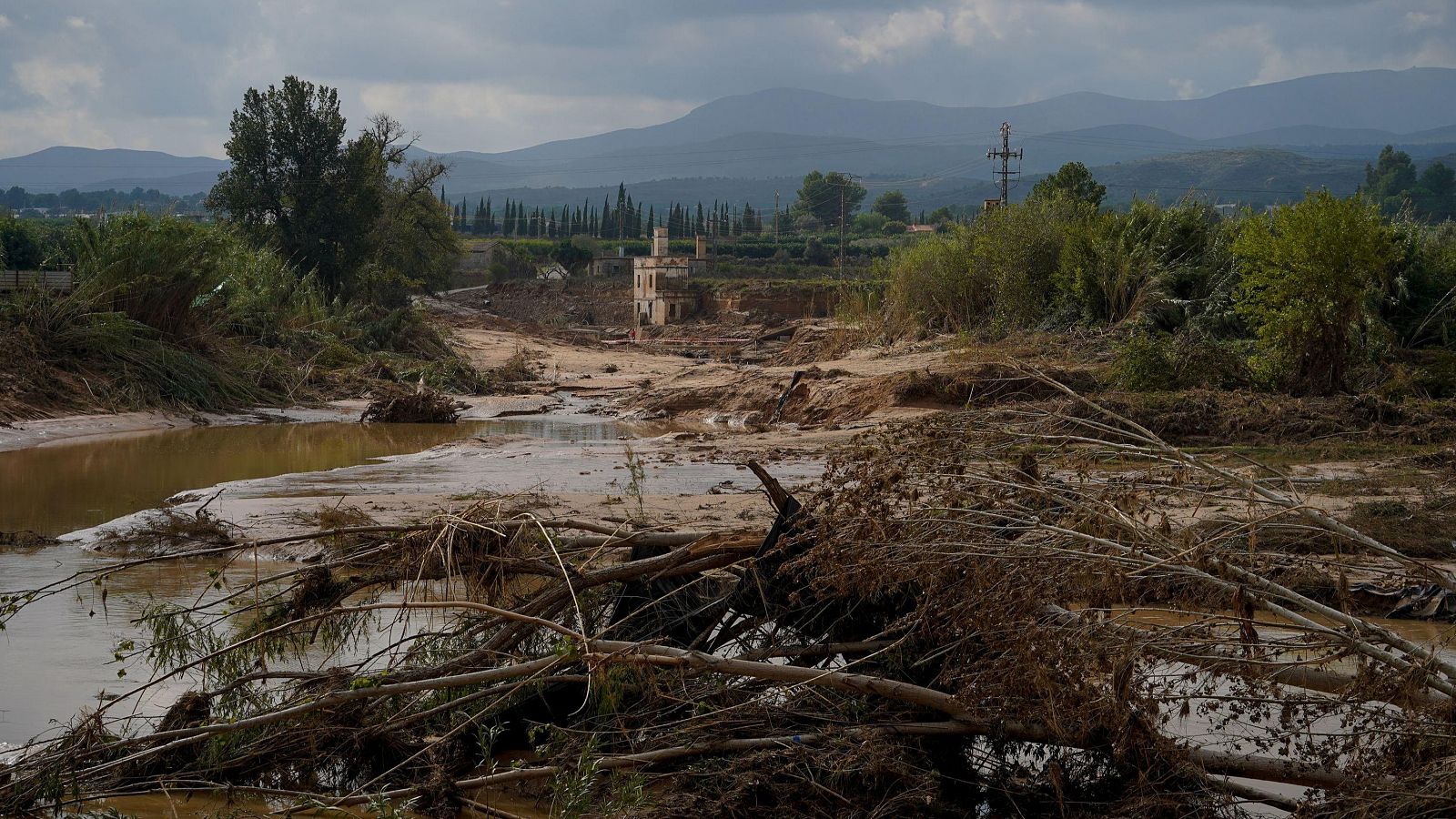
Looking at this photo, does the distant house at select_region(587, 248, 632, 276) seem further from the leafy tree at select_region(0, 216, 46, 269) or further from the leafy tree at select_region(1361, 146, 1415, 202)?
the leafy tree at select_region(1361, 146, 1415, 202)

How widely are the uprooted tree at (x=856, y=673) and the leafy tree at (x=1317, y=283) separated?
10721 millimetres

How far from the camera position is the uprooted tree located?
4152 mm

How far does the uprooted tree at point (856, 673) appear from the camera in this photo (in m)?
4.15

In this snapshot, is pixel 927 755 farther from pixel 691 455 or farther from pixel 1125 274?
pixel 1125 274

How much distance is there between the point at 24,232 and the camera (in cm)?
2475

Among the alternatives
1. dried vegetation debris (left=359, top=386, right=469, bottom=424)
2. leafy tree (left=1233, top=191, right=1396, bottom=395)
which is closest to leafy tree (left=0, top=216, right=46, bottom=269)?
dried vegetation debris (left=359, top=386, right=469, bottom=424)

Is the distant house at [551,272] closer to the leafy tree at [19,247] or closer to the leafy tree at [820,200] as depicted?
the leafy tree at [19,247]

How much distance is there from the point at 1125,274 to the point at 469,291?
1935 inches

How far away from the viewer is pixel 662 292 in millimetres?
55250

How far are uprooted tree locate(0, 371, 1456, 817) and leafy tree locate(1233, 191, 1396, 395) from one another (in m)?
10.7

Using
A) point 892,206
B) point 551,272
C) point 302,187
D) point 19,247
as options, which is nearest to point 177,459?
point 19,247

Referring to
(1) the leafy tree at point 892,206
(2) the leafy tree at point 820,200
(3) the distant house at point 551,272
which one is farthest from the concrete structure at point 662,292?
(1) the leafy tree at point 892,206

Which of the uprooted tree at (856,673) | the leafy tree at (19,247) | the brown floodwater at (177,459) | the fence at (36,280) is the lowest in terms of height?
the brown floodwater at (177,459)

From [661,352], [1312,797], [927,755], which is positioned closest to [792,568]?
[927,755]
